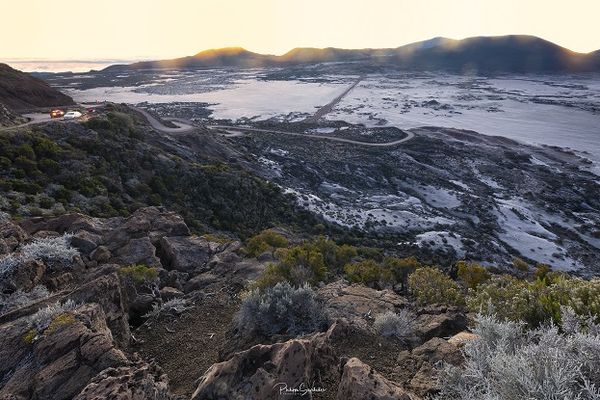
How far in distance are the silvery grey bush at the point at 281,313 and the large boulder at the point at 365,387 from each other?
2542mm

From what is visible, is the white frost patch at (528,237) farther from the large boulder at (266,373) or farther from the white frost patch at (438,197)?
the large boulder at (266,373)

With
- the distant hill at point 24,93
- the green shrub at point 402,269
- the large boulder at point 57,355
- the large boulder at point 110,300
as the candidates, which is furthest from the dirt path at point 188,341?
the distant hill at point 24,93

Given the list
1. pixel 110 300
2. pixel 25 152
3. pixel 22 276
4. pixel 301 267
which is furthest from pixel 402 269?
pixel 25 152

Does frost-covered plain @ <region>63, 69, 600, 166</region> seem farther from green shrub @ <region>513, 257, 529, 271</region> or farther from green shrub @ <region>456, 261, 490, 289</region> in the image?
green shrub @ <region>456, 261, 490, 289</region>

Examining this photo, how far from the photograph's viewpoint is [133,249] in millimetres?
13117

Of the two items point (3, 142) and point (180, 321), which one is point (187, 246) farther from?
point (3, 142)

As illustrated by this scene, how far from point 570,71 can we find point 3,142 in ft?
729

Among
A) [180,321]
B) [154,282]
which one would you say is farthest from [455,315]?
[154,282]

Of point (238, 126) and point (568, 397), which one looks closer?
point (568, 397)

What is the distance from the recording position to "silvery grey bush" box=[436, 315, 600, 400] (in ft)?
12.8

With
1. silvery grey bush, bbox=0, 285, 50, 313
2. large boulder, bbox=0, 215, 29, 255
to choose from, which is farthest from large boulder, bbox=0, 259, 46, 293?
large boulder, bbox=0, 215, 29, 255

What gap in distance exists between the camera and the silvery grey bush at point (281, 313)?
24.7ft

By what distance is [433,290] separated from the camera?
10.8 m

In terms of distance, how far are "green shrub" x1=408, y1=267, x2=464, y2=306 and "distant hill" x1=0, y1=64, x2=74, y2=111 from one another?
161 ft
